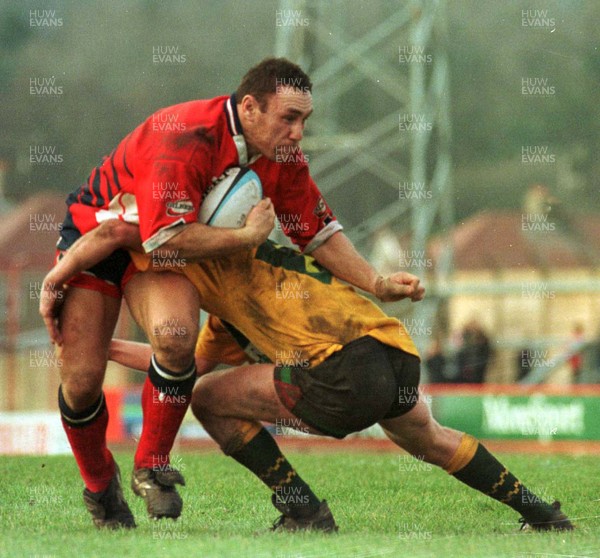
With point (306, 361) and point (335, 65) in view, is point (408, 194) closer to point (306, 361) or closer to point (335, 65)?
point (335, 65)

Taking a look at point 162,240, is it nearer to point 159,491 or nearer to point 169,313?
point 169,313

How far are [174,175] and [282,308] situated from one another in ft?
2.23

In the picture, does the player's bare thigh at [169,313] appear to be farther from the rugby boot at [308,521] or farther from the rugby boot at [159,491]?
the rugby boot at [308,521]

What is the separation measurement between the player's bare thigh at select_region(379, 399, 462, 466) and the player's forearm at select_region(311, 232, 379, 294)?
0.61 meters

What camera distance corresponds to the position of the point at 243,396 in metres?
4.72

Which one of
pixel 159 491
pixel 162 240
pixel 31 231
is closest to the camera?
pixel 162 240

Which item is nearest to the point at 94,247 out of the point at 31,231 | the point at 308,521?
the point at 308,521

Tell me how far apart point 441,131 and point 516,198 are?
1761cm

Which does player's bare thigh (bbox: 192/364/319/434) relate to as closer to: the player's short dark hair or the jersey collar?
the jersey collar

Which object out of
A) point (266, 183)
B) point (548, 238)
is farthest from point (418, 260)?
point (548, 238)

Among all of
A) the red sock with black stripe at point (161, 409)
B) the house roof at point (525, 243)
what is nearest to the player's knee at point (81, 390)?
the red sock with black stripe at point (161, 409)

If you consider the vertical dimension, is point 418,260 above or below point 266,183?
below

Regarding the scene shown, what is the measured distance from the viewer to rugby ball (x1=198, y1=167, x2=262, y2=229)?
455 cm

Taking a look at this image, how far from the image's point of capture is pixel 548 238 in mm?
26125
